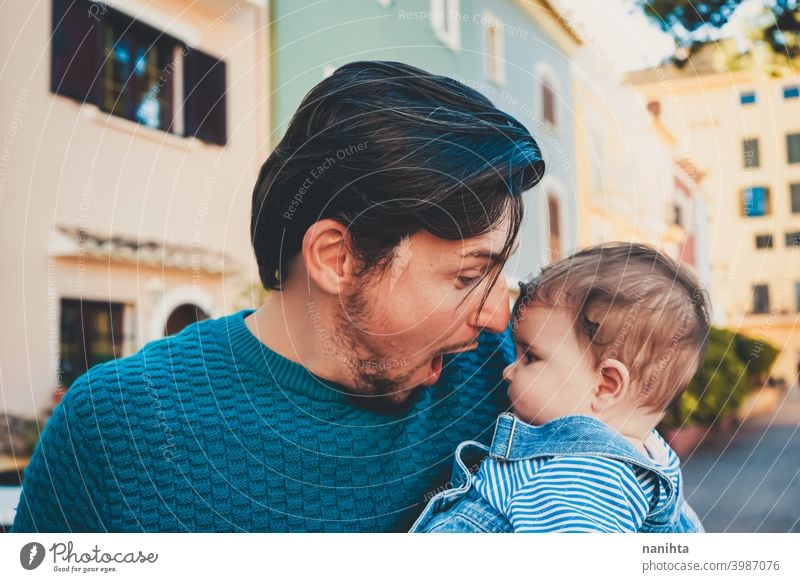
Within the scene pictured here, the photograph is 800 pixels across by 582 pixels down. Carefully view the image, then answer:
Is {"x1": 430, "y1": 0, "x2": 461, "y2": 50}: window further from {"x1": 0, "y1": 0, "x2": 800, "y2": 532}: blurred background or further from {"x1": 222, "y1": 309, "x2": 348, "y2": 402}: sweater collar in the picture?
{"x1": 222, "y1": 309, "x2": 348, "y2": 402}: sweater collar

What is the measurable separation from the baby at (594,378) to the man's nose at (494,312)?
0.05 m

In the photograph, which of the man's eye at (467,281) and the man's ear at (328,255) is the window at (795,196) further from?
the man's ear at (328,255)

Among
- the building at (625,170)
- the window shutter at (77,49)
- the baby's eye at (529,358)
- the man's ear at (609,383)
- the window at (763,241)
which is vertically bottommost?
the man's ear at (609,383)

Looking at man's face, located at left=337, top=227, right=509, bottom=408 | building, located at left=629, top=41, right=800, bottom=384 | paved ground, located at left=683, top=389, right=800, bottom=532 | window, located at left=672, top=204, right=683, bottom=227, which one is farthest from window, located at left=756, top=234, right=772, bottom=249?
man's face, located at left=337, top=227, right=509, bottom=408

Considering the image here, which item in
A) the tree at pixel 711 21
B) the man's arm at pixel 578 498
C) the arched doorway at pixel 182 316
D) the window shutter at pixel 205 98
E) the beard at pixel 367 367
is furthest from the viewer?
the arched doorway at pixel 182 316

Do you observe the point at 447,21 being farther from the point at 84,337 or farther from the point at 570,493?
the point at 84,337

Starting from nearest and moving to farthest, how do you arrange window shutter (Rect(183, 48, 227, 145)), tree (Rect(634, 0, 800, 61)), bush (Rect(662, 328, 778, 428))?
tree (Rect(634, 0, 800, 61)) < bush (Rect(662, 328, 778, 428)) < window shutter (Rect(183, 48, 227, 145))

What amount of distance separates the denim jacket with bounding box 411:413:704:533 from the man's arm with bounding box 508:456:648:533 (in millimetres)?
15

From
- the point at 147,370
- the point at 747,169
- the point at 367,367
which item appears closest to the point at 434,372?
the point at 367,367

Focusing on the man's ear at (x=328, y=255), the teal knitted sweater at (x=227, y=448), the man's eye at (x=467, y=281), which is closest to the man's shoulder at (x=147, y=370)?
the teal knitted sweater at (x=227, y=448)

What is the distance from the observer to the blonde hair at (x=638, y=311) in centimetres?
83

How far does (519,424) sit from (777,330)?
456 mm

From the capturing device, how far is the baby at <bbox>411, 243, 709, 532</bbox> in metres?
0.80
